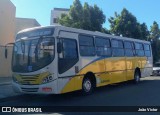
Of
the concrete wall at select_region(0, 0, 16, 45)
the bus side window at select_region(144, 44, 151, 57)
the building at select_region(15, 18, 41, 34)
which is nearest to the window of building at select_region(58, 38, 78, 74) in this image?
the bus side window at select_region(144, 44, 151, 57)

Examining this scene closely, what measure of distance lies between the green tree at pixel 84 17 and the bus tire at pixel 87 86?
53.2 feet

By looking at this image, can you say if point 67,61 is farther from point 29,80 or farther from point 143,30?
point 143,30

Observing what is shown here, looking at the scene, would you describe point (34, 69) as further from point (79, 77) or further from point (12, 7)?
point (12, 7)

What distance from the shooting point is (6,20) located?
101 ft

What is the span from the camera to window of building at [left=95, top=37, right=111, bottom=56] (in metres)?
15.5

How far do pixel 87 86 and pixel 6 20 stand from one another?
62.0ft

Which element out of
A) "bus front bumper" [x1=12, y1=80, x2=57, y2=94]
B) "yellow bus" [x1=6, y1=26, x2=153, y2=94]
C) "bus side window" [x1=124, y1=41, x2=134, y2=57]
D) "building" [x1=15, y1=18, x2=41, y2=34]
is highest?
"building" [x1=15, y1=18, x2=41, y2=34]

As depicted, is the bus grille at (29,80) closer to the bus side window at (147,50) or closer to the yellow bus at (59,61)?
the yellow bus at (59,61)

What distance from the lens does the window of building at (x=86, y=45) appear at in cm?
1409

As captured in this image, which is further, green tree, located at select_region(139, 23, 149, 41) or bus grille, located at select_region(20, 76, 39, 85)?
green tree, located at select_region(139, 23, 149, 41)

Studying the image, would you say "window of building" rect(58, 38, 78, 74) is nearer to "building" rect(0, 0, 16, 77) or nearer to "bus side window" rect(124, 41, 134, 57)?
"bus side window" rect(124, 41, 134, 57)

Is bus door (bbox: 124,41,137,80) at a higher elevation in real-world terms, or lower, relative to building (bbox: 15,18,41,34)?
lower

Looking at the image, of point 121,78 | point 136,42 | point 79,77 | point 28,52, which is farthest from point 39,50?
point 136,42

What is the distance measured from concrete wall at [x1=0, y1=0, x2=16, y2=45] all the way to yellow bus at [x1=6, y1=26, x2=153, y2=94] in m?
16.2
